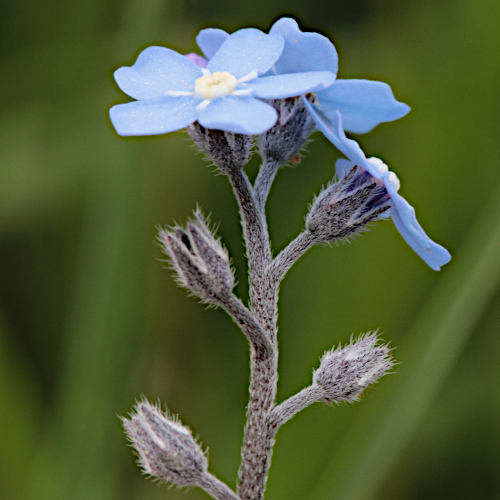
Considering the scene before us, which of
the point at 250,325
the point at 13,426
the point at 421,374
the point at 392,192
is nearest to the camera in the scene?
the point at 392,192

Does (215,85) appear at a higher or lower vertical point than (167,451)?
higher

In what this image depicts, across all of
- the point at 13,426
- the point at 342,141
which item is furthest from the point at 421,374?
the point at 13,426

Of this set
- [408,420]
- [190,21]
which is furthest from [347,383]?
[190,21]

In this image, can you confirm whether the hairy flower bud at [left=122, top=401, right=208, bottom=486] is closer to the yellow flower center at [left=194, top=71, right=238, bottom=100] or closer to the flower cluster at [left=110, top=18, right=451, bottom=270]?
the flower cluster at [left=110, top=18, right=451, bottom=270]

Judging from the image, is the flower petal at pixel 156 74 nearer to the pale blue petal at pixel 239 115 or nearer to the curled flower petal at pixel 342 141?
the pale blue petal at pixel 239 115

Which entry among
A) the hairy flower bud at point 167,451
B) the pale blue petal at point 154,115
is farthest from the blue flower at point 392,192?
the hairy flower bud at point 167,451

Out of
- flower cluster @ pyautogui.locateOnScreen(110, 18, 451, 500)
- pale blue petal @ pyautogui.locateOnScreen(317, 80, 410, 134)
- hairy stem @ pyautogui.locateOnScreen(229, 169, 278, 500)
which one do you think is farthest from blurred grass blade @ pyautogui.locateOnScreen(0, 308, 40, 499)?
pale blue petal @ pyautogui.locateOnScreen(317, 80, 410, 134)

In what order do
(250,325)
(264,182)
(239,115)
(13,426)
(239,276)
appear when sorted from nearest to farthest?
(239,115) → (250,325) → (264,182) → (13,426) → (239,276)

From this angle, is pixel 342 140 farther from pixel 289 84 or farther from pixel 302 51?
pixel 302 51
